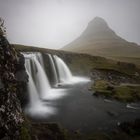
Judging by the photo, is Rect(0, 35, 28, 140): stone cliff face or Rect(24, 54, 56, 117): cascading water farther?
Rect(24, 54, 56, 117): cascading water

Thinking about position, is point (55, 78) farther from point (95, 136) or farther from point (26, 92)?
point (95, 136)

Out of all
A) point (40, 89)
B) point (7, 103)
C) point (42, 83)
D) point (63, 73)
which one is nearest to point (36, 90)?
point (40, 89)

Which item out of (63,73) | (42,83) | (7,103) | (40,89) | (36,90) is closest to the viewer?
(7,103)

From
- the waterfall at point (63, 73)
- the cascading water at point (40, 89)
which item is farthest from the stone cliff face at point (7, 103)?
the waterfall at point (63, 73)

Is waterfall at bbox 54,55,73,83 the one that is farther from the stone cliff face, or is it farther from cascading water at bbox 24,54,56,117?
the stone cliff face

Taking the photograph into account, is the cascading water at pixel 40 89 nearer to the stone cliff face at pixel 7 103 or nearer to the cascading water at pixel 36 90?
the cascading water at pixel 36 90

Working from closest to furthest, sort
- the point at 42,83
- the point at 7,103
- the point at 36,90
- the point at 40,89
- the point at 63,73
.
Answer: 1. the point at 7,103
2. the point at 36,90
3. the point at 40,89
4. the point at 42,83
5. the point at 63,73

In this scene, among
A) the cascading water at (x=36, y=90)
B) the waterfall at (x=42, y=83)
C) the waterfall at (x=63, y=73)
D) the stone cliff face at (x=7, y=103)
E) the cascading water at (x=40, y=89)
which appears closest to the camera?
the stone cliff face at (x=7, y=103)

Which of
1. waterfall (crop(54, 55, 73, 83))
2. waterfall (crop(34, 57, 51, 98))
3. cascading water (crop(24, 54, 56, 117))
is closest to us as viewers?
cascading water (crop(24, 54, 56, 117))

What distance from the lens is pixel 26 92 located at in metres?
27.5

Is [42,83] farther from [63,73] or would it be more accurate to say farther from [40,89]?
[63,73]

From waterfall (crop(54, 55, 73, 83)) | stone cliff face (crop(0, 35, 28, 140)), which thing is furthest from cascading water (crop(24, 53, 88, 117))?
stone cliff face (crop(0, 35, 28, 140))

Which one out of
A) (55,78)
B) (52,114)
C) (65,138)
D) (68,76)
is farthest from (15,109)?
(68,76)

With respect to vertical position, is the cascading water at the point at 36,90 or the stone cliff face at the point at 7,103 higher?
the stone cliff face at the point at 7,103
